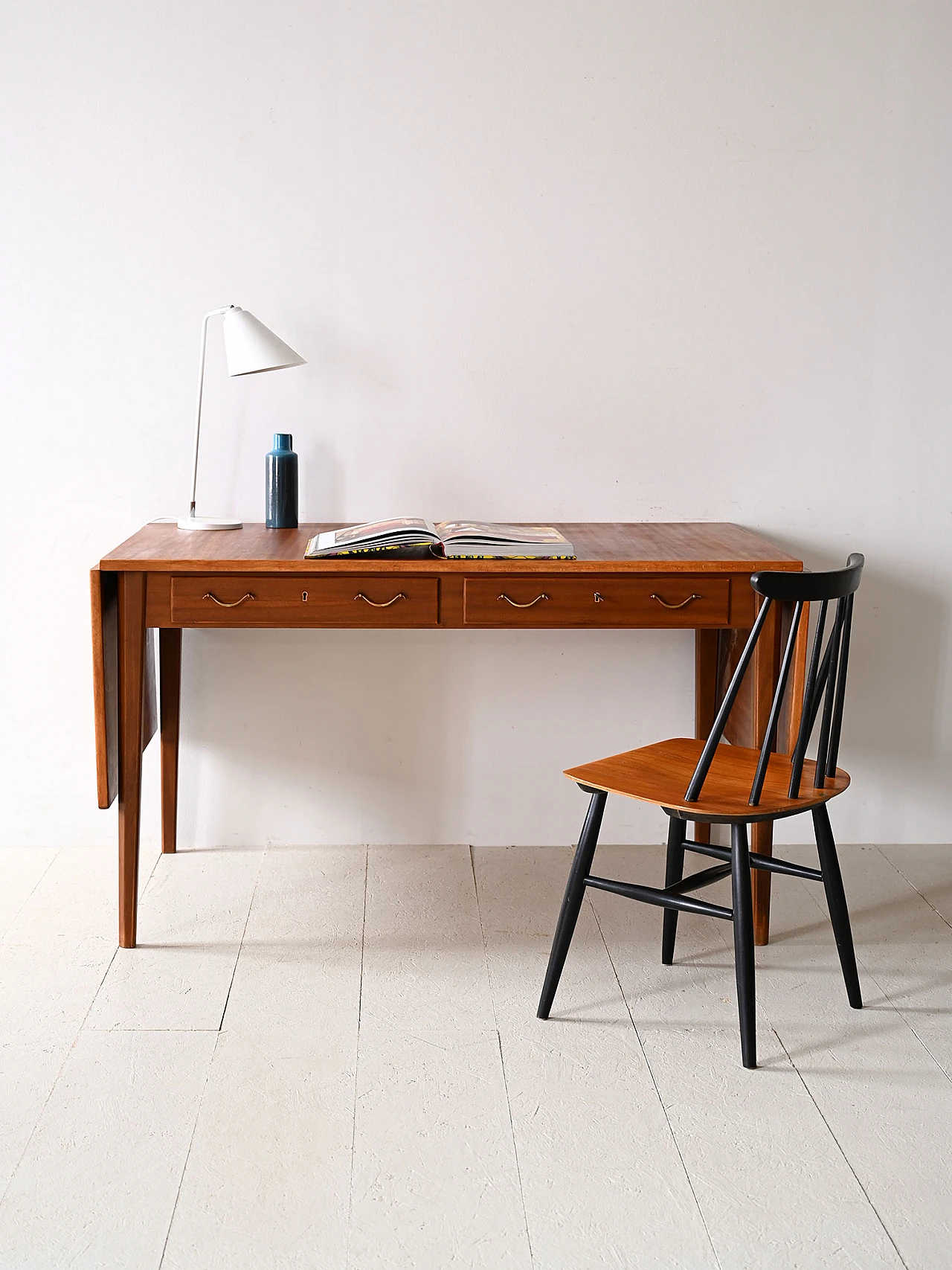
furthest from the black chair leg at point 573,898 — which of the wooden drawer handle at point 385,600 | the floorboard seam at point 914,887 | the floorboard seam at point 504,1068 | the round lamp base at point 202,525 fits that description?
the round lamp base at point 202,525

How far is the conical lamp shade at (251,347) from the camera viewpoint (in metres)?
2.44

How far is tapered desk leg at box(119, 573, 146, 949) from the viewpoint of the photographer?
2.25 meters

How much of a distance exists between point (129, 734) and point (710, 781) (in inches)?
45.2

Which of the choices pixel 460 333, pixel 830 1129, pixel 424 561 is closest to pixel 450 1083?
pixel 830 1129

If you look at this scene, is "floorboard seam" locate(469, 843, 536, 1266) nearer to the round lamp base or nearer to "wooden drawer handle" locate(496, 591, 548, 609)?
"wooden drawer handle" locate(496, 591, 548, 609)

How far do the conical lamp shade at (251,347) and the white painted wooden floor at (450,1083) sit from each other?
3.88 feet

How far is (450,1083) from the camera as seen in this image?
1862 millimetres

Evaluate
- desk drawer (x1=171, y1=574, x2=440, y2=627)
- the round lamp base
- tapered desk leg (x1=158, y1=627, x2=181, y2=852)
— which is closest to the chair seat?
desk drawer (x1=171, y1=574, x2=440, y2=627)

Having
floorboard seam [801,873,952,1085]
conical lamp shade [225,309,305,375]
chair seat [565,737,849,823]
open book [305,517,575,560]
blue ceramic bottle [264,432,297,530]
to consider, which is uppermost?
conical lamp shade [225,309,305,375]

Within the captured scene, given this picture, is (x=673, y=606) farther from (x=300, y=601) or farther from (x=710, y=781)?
(x=300, y=601)

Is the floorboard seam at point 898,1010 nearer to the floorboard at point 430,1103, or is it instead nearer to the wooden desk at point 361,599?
the wooden desk at point 361,599

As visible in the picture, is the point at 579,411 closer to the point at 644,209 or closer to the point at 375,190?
the point at 644,209

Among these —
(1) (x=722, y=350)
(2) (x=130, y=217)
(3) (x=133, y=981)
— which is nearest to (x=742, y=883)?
(3) (x=133, y=981)

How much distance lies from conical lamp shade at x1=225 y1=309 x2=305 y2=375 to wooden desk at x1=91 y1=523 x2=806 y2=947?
402 mm
